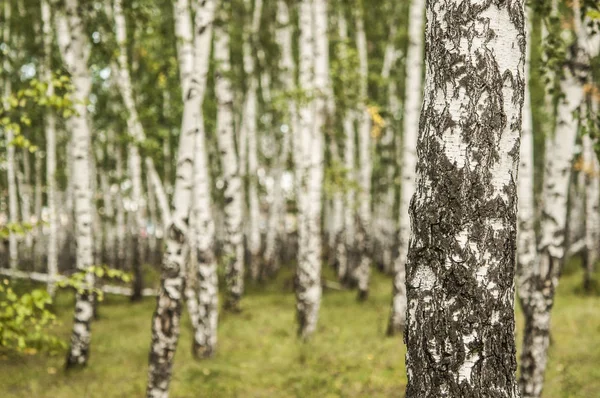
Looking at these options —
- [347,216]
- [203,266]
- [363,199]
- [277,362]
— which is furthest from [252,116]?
[277,362]

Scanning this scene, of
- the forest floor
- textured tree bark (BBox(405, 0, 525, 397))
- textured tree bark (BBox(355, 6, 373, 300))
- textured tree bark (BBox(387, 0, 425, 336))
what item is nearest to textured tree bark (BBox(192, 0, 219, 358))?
the forest floor

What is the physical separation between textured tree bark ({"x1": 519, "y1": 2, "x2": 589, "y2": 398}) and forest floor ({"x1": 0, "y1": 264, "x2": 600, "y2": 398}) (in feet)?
5.83

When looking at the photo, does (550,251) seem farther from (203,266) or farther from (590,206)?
(590,206)

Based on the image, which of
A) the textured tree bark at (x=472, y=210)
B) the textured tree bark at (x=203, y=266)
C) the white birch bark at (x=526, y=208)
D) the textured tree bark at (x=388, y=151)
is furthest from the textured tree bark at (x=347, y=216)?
the textured tree bark at (x=472, y=210)

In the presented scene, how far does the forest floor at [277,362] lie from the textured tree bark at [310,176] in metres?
0.81

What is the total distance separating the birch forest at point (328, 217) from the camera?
2.60 m

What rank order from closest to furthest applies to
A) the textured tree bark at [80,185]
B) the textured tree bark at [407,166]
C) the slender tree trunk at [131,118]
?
the textured tree bark at [80,185] < the textured tree bark at [407,166] < the slender tree trunk at [131,118]

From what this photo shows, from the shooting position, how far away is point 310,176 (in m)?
10.4

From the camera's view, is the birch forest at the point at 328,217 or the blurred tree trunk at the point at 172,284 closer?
the birch forest at the point at 328,217

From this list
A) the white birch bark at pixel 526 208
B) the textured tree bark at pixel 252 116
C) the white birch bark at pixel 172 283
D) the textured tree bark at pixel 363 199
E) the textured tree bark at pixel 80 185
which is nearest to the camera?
the white birch bark at pixel 172 283

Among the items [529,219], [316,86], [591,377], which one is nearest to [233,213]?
[316,86]

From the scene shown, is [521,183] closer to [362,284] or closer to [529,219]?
[529,219]

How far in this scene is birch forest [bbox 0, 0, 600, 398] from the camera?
260 centimetres

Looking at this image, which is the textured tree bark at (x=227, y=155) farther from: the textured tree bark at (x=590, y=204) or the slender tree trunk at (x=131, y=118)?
the textured tree bark at (x=590, y=204)
